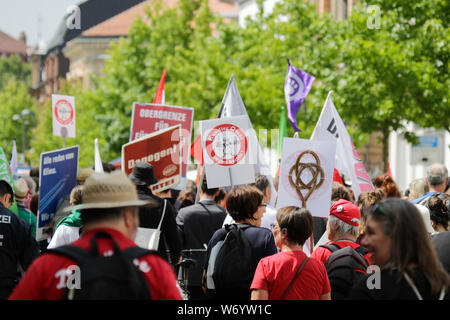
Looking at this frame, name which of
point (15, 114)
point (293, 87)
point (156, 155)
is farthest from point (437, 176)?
point (15, 114)

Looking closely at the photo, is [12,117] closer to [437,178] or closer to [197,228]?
[197,228]

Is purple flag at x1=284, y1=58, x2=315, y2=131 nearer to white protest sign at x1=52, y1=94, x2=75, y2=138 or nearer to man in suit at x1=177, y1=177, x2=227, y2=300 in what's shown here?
white protest sign at x1=52, y1=94, x2=75, y2=138

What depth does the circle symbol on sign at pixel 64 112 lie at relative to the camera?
1238cm

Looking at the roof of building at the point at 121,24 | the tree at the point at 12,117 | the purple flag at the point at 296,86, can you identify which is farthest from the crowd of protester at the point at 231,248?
the tree at the point at 12,117

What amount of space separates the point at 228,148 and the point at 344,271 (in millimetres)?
3799

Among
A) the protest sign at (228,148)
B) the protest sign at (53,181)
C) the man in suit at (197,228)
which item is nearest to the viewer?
the protest sign at (53,181)

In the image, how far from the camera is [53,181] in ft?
26.3

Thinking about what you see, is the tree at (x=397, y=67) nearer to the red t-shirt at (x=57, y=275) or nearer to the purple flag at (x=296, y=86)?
the purple flag at (x=296, y=86)

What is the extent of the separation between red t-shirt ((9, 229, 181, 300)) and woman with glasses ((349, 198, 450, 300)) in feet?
3.19

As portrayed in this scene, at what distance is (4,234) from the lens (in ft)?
18.9

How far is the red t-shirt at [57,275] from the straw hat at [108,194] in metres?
0.12
